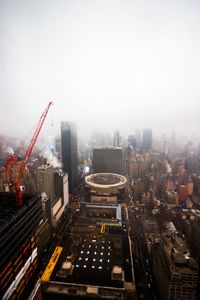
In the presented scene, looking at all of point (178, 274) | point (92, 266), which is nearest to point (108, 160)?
point (92, 266)

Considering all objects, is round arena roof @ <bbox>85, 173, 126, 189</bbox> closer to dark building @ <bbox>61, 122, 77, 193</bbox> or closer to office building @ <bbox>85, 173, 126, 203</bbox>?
office building @ <bbox>85, 173, 126, 203</bbox>

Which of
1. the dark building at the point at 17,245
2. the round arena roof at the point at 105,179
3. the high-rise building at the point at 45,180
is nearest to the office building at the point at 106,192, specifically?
the round arena roof at the point at 105,179

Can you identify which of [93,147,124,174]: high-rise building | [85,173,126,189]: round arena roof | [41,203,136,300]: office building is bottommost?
[41,203,136,300]: office building

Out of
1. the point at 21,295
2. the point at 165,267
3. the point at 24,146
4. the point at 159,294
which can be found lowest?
the point at 159,294

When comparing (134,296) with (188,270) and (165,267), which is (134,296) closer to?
(165,267)

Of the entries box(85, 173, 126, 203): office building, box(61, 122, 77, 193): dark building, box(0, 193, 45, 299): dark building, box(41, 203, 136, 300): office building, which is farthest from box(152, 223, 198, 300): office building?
box(61, 122, 77, 193): dark building

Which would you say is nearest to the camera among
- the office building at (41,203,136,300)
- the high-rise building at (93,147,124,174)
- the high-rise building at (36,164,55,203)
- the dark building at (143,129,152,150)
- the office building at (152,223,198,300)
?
the office building at (152,223,198,300)

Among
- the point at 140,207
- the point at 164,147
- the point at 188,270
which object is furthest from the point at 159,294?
the point at 164,147

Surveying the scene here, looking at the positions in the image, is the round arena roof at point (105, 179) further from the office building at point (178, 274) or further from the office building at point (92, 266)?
the office building at point (178, 274)
